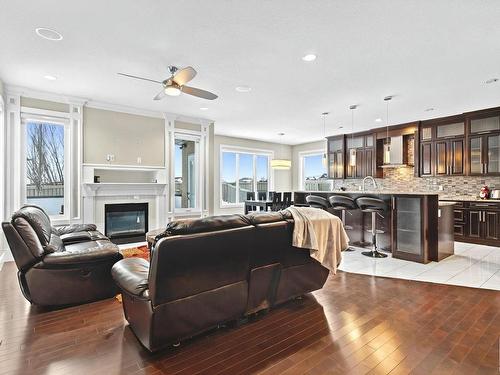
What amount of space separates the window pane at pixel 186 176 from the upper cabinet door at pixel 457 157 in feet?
19.5

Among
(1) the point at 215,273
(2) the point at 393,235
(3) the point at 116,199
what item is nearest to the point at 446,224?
(2) the point at 393,235

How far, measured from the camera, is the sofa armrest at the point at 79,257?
2.69m

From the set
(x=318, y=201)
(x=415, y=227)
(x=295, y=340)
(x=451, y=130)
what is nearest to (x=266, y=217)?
(x=295, y=340)

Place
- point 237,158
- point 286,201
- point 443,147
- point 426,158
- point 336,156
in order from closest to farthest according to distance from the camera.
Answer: point 443,147 → point 426,158 → point 286,201 → point 336,156 → point 237,158

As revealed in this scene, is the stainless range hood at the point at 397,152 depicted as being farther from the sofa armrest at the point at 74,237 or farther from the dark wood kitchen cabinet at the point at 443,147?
the sofa armrest at the point at 74,237

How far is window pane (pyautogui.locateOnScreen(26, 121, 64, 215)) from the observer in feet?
16.6

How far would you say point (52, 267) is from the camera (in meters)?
2.69

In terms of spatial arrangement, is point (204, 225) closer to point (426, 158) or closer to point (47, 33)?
point (47, 33)

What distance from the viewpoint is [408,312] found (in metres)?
2.69

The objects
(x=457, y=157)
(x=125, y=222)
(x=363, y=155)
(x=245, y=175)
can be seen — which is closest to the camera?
(x=125, y=222)

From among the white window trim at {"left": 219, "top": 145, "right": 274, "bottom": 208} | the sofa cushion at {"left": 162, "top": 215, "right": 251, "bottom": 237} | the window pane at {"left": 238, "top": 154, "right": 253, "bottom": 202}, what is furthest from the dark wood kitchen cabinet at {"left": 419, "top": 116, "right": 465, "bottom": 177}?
the sofa cushion at {"left": 162, "top": 215, "right": 251, "bottom": 237}

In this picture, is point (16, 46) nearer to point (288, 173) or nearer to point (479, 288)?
point (479, 288)

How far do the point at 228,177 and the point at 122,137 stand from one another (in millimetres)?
4104

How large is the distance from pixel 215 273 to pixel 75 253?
1652 mm
